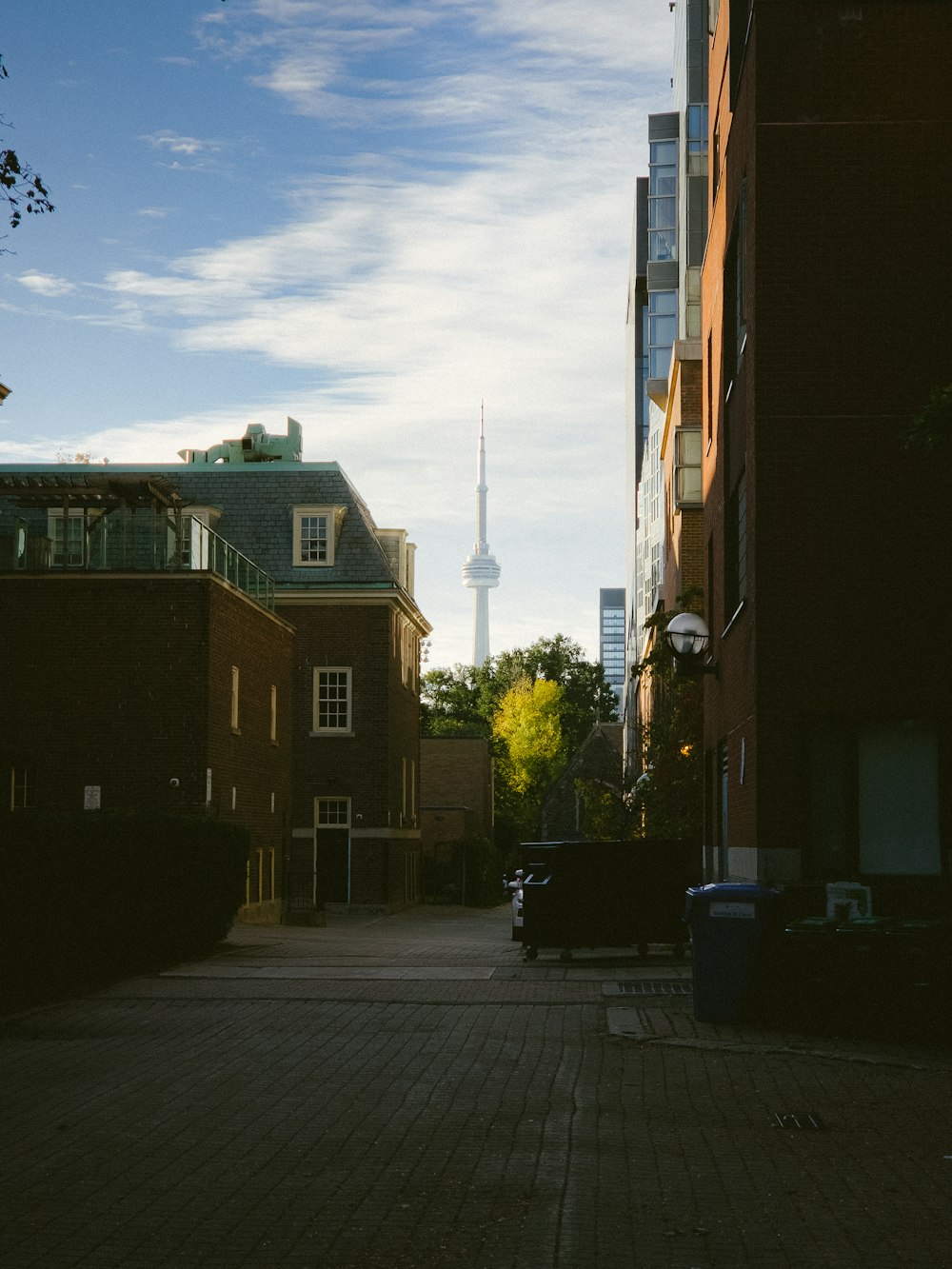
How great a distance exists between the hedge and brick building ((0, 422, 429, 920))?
6.06 m

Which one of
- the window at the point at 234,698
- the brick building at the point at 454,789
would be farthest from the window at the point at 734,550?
the brick building at the point at 454,789

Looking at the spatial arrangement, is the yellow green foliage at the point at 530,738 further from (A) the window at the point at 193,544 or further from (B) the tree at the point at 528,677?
(A) the window at the point at 193,544

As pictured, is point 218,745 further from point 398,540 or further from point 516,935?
point 398,540

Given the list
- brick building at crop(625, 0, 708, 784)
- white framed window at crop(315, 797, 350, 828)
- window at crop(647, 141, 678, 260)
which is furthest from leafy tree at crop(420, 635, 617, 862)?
white framed window at crop(315, 797, 350, 828)

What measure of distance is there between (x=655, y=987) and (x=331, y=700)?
28803 mm

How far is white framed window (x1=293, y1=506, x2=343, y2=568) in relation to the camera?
46.9m

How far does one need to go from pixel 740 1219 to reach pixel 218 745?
25.6 m

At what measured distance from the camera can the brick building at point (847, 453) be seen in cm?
1591

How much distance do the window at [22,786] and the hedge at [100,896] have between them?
9.76 m

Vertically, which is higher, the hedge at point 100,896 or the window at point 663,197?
the window at point 663,197

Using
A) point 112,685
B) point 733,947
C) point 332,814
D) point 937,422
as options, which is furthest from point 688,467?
point 332,814

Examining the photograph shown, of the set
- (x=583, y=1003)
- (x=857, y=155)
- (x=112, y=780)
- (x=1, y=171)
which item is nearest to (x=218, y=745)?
(x=112, y=780)

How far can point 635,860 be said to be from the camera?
21969 millimetres

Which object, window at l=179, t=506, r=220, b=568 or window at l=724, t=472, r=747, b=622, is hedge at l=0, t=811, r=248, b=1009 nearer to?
window at l=724, t=472, r=747, b=622
